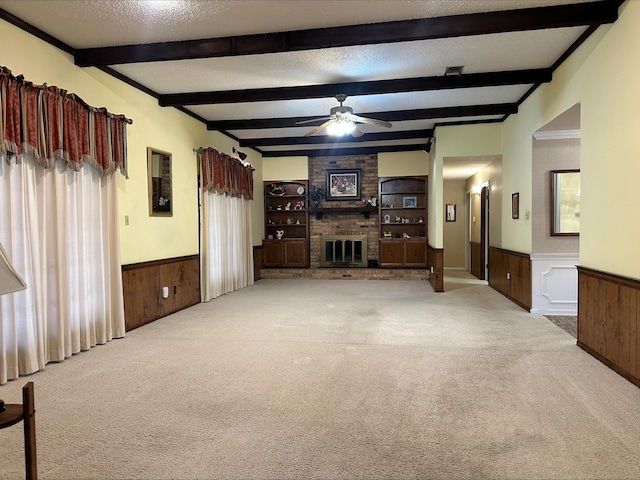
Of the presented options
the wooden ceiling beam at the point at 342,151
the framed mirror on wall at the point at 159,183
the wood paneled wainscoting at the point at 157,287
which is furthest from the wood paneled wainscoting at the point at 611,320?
the wooden ceiling beam at the point at 342,151

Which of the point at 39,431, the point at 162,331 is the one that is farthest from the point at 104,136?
the point at 39,431

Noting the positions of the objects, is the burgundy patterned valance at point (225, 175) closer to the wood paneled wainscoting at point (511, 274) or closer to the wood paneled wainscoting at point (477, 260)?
the wood paneled wainscoting at point (511, 274)

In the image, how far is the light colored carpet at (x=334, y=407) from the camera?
6.68 ft

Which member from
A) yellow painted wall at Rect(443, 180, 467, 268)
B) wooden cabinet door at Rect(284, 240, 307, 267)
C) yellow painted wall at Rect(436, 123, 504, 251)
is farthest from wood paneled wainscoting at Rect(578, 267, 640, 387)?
yellow painted wall at Rect(443, 180, 467, 268)

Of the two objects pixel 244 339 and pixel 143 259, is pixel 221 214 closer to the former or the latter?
pixel 143 259

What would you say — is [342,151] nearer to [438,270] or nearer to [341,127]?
[438,270]

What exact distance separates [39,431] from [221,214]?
16.7ft

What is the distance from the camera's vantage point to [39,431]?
7.86 feet

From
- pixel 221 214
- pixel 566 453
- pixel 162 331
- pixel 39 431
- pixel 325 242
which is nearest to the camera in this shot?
pixel 566 453

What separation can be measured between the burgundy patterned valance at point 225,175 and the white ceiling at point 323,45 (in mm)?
857

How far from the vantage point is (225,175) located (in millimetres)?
7273

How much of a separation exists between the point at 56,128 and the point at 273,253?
262 inches

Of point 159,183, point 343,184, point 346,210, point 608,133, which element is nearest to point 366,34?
point 608,133

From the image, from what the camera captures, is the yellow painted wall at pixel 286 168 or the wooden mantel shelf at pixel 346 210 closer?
the wooden mantel shelf at pixel 346 210
